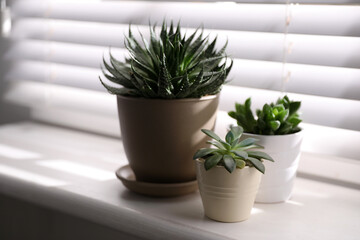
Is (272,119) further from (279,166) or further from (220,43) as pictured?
(220,43)

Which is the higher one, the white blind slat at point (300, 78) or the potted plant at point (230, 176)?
the white blind slat at point (300, 78)

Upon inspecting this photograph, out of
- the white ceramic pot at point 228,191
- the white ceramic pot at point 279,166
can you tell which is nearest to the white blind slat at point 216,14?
the white ceramic pot at point 279,166

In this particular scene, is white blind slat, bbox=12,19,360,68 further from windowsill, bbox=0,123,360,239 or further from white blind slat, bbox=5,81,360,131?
windowsill, bbox=0,123,360,239

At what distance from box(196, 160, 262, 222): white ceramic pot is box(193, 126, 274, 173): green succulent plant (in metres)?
0.01

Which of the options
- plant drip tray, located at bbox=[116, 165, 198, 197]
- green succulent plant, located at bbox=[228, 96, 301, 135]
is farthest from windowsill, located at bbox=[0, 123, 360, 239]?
green succulent plant, located at bbox=[228, 96, 301, 135]

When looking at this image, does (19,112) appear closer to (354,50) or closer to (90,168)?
(90,168)

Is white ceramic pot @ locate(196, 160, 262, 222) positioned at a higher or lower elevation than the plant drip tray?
higher

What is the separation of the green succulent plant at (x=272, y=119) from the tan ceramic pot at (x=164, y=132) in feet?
0.19

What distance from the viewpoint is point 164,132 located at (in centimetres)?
85

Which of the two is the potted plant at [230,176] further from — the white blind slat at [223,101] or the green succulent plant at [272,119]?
the white blind slat at [223,101]

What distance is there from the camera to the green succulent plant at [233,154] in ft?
2.47

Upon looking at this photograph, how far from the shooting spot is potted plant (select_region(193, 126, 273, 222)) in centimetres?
76

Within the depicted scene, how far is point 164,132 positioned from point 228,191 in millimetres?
158

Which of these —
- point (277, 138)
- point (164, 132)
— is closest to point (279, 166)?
point (277, 138)
